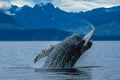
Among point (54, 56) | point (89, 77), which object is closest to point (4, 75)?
point (54, 56)

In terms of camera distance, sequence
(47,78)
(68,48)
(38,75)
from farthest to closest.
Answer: (68,48)
(38,75)
(47,78)

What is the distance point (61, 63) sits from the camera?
72.0 ft

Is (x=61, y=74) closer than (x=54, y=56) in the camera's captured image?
Yes

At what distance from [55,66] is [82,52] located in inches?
63.8

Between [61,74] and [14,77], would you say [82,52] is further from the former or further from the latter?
[14,77]

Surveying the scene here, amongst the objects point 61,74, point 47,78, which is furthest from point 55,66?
point 47,78

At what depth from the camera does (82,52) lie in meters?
21.5

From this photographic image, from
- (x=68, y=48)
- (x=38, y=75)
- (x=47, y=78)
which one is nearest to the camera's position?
(x=47, y=78)

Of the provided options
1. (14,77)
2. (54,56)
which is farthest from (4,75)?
(54,56)

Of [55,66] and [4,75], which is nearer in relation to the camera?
[4,75]

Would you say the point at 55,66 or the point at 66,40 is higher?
the point at 66,40

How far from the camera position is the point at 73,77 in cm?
1920

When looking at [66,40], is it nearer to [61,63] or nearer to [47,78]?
[61,63]

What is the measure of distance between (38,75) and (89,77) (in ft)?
7.78
